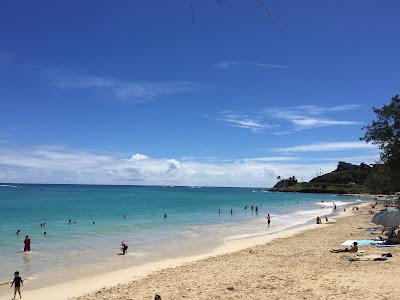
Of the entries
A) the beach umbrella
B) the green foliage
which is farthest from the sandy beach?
the green foliage

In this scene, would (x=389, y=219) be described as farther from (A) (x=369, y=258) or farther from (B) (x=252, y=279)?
(B) (x=252, y=279)

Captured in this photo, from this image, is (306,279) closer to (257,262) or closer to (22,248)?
(257,262)

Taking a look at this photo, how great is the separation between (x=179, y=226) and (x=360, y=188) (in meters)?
160

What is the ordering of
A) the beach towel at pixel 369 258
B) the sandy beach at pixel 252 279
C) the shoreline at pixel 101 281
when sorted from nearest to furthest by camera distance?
1. the sandy beach at pixel 252 279
2. the shoreline at pixel 101 281
3. the beach towel at pixel 369 258

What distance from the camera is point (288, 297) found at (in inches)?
589

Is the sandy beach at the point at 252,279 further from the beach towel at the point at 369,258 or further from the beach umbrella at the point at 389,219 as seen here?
the beach umbrella at the point at 389,219

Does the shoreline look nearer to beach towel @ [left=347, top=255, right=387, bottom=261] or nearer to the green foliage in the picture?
beach towel @ [left=347, top=255, right=387, bottom=261]

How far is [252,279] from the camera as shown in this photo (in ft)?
60.7

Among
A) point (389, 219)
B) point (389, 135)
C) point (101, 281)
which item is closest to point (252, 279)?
point (101, 281)

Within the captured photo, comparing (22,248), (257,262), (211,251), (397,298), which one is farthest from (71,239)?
(397,298)

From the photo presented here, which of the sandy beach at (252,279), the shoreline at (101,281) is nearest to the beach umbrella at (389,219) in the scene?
the sandy beach at (252,279)

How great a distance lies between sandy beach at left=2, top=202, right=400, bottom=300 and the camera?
1559cm

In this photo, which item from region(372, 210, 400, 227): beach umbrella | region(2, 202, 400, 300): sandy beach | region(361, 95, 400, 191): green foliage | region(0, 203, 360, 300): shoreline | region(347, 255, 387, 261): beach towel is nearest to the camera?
region(2, 202, 400, 300): sandy beach

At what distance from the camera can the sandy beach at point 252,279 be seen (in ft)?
51.1
